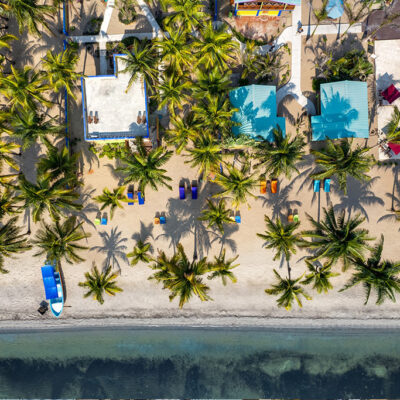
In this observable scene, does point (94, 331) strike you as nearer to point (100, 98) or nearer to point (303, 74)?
point (100, 98)

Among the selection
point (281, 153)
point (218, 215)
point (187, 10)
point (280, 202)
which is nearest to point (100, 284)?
point (218, 215)

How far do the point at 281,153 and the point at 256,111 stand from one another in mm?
3472

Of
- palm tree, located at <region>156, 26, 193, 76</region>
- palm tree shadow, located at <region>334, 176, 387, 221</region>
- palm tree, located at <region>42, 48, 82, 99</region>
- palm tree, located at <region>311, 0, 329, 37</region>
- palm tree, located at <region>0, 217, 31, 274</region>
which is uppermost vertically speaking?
palm tree, located at <region>311, 0, 329, 37</region>

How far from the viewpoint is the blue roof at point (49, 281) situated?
19.5m

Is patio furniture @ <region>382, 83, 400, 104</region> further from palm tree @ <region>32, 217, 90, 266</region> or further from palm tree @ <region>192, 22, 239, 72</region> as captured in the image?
palm tree @ <region>32, 217, 90, 266</region>

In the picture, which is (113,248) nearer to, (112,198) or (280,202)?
(112,198)

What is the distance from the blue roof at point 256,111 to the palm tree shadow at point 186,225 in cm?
637

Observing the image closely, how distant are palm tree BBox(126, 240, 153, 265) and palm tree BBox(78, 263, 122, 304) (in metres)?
1.96

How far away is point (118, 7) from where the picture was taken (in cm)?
1939

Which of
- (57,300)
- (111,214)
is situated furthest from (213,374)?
(111,214)

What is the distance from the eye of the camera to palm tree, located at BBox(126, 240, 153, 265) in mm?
19169

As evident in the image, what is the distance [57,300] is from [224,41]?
20933 mm

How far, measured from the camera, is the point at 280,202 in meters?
20.0

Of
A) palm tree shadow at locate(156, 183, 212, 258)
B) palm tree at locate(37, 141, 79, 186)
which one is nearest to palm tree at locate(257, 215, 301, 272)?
palm tree shadow at locate(156, 183, 212, 258)
